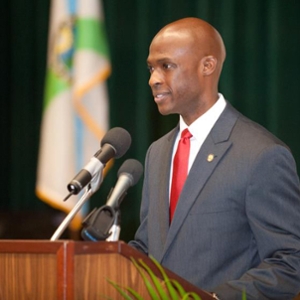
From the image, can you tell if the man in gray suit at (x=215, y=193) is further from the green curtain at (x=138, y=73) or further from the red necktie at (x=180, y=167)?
the green curtain at (x=138, y=73)

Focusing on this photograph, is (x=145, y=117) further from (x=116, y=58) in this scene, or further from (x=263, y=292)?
(x=263, y=292)

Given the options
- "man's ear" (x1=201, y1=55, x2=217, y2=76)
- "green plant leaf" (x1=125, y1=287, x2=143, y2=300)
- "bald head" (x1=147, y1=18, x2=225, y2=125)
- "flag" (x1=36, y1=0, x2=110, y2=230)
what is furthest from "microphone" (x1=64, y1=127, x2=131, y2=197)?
"flag" (x1=36, y1=0, x2=110, y2=230)

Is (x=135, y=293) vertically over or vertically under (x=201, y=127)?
under

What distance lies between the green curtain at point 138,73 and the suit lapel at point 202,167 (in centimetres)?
329

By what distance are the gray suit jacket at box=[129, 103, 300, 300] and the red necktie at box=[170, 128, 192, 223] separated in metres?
0.03

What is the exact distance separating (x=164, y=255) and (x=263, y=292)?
0.41 m

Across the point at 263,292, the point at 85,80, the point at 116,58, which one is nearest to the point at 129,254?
the point at 263,292

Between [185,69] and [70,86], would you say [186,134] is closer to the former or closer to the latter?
[185,69]

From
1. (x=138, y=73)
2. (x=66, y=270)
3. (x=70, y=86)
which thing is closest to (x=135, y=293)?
(x=66, y=270)

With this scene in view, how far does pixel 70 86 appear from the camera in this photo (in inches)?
225

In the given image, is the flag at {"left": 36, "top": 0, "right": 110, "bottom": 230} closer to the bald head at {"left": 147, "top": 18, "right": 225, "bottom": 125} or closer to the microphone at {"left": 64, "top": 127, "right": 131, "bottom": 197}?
the bald head at {"left": 147, "top": 18, "right": 225, "bottom": 125}

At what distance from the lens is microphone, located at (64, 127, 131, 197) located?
2.08 m

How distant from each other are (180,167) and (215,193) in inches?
9.2

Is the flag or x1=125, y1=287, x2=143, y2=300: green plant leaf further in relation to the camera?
the flag
